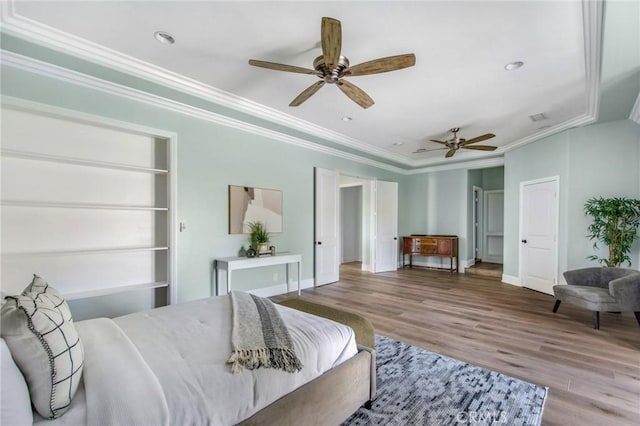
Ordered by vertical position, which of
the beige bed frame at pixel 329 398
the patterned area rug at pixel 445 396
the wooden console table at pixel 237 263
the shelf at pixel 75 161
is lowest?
the patterned area rug at pixel 445 396

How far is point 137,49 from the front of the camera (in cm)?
275

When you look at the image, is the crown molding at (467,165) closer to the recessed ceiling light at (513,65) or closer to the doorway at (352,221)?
the doorway at (352,221)

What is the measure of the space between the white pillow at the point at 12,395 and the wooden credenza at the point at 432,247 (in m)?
7.53

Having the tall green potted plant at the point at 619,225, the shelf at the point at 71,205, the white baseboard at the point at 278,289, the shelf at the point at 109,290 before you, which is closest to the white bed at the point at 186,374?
the shelf at the point at 109,290

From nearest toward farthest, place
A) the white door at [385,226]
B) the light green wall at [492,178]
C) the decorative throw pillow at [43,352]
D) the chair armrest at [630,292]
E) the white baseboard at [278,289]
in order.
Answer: the decorative throw pillow at [43,352] < the chair armrest at [630,292] < the white baseboard at [278,289] < the white door at [385,226] < the light green wall at [492,178]

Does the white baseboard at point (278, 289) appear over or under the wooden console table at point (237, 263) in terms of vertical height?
under

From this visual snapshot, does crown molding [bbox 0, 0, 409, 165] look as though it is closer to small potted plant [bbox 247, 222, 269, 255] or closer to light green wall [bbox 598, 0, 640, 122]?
small potted plant [bbox 247, 222, 269, 255]

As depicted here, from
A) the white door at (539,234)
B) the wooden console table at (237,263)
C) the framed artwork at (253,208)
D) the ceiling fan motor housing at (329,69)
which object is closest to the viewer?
the ceiling fan motor housing at (329,69)

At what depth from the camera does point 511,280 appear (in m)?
5.94

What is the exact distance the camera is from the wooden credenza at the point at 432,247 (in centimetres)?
730

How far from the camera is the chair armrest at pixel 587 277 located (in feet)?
12.4

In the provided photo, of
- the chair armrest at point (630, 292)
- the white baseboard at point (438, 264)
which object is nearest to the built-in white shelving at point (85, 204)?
the chair armrest at point (630, 292)

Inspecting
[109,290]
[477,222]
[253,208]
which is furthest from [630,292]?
[109,290]

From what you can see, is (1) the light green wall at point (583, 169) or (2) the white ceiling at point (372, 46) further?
(1) the light green wall at point (583, 169)
